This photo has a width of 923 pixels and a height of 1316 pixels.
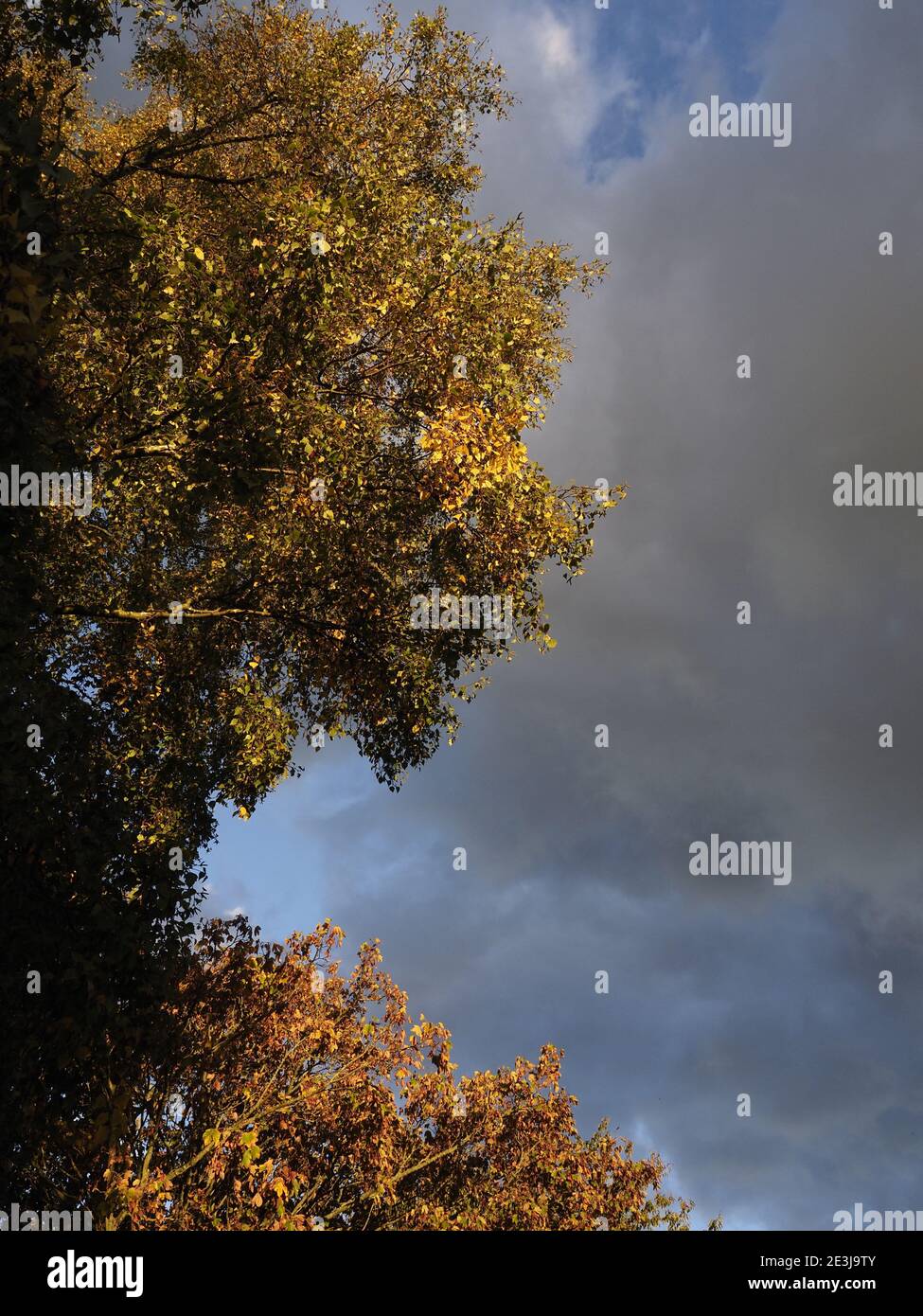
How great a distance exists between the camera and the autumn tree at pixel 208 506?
12609mm

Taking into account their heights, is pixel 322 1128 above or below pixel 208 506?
below

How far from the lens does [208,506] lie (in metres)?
17.2

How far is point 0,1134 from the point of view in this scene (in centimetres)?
1251

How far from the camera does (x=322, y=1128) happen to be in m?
18.2

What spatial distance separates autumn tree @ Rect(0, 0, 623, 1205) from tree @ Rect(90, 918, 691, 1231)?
64.5 inches

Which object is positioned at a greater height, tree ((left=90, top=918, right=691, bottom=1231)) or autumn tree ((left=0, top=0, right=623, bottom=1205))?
autumn tree ((left=0, top=0, right=623, bottom=1205))

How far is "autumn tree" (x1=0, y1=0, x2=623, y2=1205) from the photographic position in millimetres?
12609

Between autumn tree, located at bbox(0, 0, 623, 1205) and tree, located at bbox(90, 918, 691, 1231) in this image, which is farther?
tree, located at bbox(90, 918, 691, 1231)

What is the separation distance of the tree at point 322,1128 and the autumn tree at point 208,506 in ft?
5.38

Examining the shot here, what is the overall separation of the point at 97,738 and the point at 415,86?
16300 millimetres

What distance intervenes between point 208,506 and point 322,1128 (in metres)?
10.4
